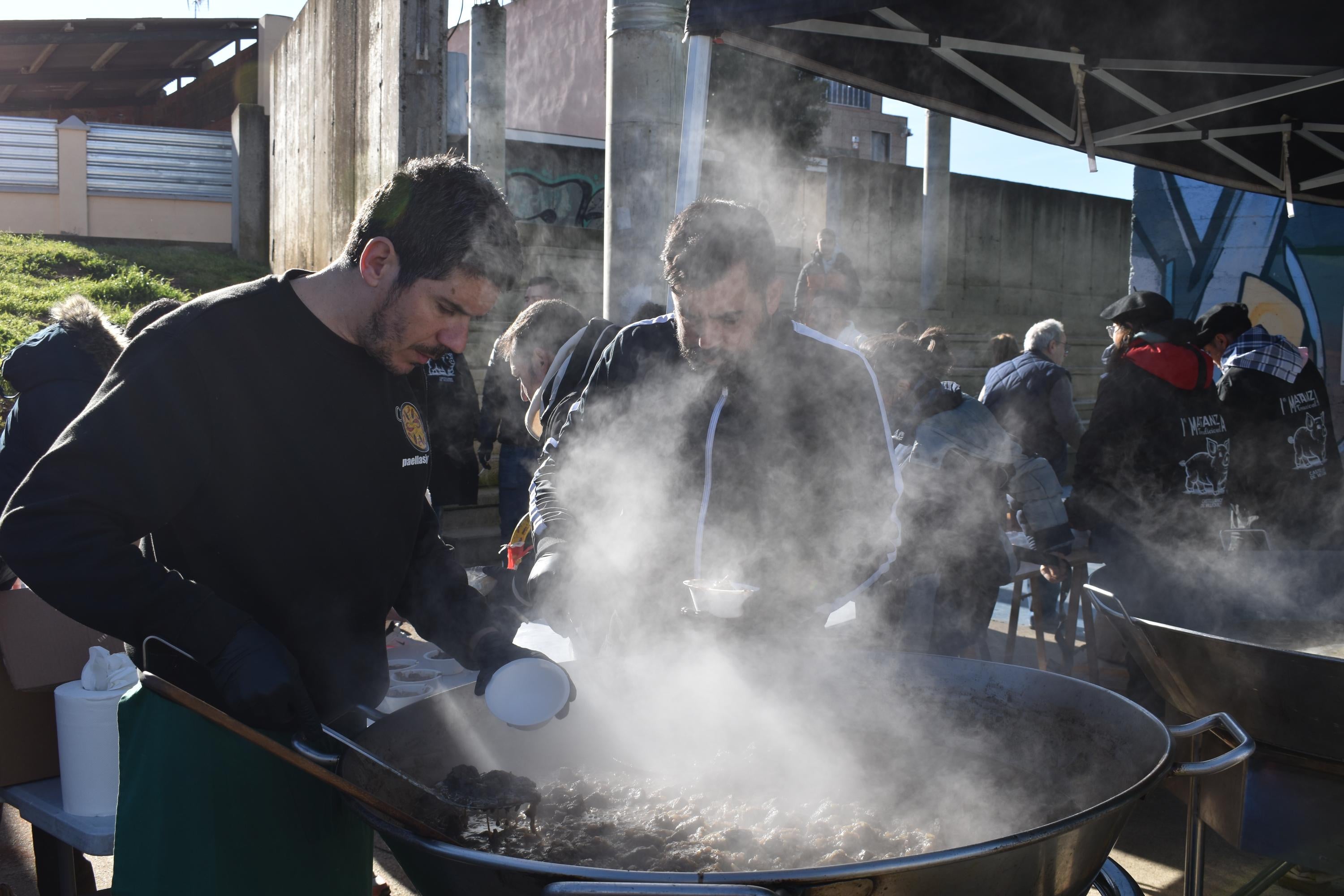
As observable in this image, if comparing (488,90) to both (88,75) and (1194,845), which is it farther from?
(88,75)

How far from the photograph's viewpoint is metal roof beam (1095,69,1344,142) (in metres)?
3.50

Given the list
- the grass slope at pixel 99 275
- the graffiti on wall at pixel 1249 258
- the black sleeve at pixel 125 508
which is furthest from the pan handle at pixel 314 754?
the grass slope at pixel 99 275

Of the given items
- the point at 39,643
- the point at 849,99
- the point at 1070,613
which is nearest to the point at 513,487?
the point at 39,643

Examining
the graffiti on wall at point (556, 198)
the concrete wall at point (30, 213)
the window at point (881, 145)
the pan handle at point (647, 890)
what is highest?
the window at point (881, 145)

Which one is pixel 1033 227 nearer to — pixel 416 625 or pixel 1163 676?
pixel 1163 676

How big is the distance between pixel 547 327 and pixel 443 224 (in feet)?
7.94

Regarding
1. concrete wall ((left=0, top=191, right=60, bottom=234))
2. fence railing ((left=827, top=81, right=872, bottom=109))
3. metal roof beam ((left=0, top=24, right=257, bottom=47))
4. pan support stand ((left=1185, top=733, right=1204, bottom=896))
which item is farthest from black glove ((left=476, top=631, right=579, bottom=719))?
fence railing ((left=827, top=81, right=872, bottom=109))

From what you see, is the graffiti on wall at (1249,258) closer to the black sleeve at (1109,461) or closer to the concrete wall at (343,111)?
the black sleeve at (1109,461)

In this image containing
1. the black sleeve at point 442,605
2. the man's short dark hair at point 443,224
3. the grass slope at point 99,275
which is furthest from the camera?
the grass slope at point 99,275

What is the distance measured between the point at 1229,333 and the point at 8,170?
16080 millimetres

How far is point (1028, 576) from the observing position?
4.98 meters

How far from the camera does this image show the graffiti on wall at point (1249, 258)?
680 centimetres

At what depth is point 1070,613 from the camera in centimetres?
491

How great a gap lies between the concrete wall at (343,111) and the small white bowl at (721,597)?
5.04 metres
